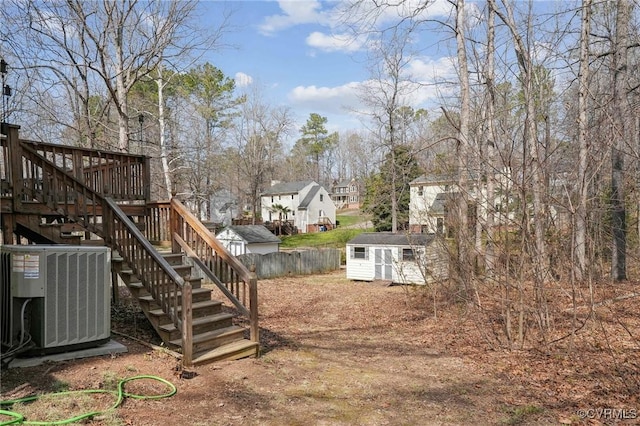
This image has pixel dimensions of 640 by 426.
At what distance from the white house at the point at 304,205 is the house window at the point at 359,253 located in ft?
77.0

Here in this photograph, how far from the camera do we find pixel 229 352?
4898 mm

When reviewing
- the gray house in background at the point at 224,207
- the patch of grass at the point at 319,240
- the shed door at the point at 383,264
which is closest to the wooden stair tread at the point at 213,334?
the shed door at the point at 383,264

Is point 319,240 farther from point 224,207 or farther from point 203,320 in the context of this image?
point 203,320

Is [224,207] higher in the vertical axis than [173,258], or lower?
higher

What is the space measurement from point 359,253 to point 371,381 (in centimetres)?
1263

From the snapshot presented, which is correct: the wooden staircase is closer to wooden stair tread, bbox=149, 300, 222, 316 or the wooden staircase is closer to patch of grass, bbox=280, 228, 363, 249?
wooden stair tread, bbox=149, 300, 222, 316

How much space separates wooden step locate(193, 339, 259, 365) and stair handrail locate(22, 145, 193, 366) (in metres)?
0.16

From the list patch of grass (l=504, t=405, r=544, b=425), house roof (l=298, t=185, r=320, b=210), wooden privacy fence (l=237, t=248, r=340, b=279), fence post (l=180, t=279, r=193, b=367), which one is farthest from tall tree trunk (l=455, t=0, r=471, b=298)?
house roof (l=298, t=185, r=320, b=210)

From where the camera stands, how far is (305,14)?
10.6 metres

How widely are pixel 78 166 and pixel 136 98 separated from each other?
664 inches

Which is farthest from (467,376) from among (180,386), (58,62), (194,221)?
(58,62)

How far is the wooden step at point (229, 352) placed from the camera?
4645 mm

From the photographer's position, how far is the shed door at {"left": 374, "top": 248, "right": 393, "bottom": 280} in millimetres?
16531

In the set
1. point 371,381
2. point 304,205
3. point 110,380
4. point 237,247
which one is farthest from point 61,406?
point 304,205
